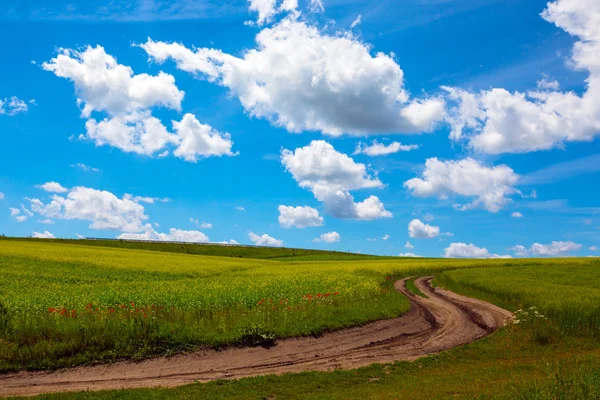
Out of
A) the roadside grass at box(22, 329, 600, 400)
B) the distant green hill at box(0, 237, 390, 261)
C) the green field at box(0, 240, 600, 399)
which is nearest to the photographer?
the roadside grass at box(22, 329, 600, 400)

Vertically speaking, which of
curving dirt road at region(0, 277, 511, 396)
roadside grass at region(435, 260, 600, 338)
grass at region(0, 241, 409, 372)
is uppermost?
roadside grass at region(435, 260, 600, 338)

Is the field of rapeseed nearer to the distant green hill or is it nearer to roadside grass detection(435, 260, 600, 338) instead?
roadside grass detection(435, 260, 600, 338)

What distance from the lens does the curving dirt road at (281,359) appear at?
13875 mm

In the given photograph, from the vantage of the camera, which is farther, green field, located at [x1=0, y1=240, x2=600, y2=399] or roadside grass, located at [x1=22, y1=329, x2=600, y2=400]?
green field, located at [x1=0, y1=240, x2=600, y2=399]

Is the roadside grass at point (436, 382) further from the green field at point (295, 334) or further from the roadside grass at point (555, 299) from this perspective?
the roadside grass at point (555, 299)

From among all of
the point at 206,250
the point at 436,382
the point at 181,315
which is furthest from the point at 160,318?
the point at 206,250

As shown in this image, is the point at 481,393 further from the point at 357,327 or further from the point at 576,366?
the point at 357,327

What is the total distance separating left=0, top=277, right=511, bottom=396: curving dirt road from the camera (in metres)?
13.9

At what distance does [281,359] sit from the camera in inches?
638

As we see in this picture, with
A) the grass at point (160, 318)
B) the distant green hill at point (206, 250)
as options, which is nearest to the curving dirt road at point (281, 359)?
the grass at point (160, 318)

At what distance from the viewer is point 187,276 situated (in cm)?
4772

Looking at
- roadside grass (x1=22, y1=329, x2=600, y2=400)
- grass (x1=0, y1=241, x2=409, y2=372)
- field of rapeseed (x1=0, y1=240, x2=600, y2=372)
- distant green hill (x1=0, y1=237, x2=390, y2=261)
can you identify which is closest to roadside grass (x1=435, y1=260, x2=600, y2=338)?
field of rapeseed (x1=0, y1=240, x2=600, y2=372)

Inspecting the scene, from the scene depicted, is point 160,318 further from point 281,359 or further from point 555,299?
point 555,299

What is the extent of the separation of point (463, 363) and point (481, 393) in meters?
5.76
